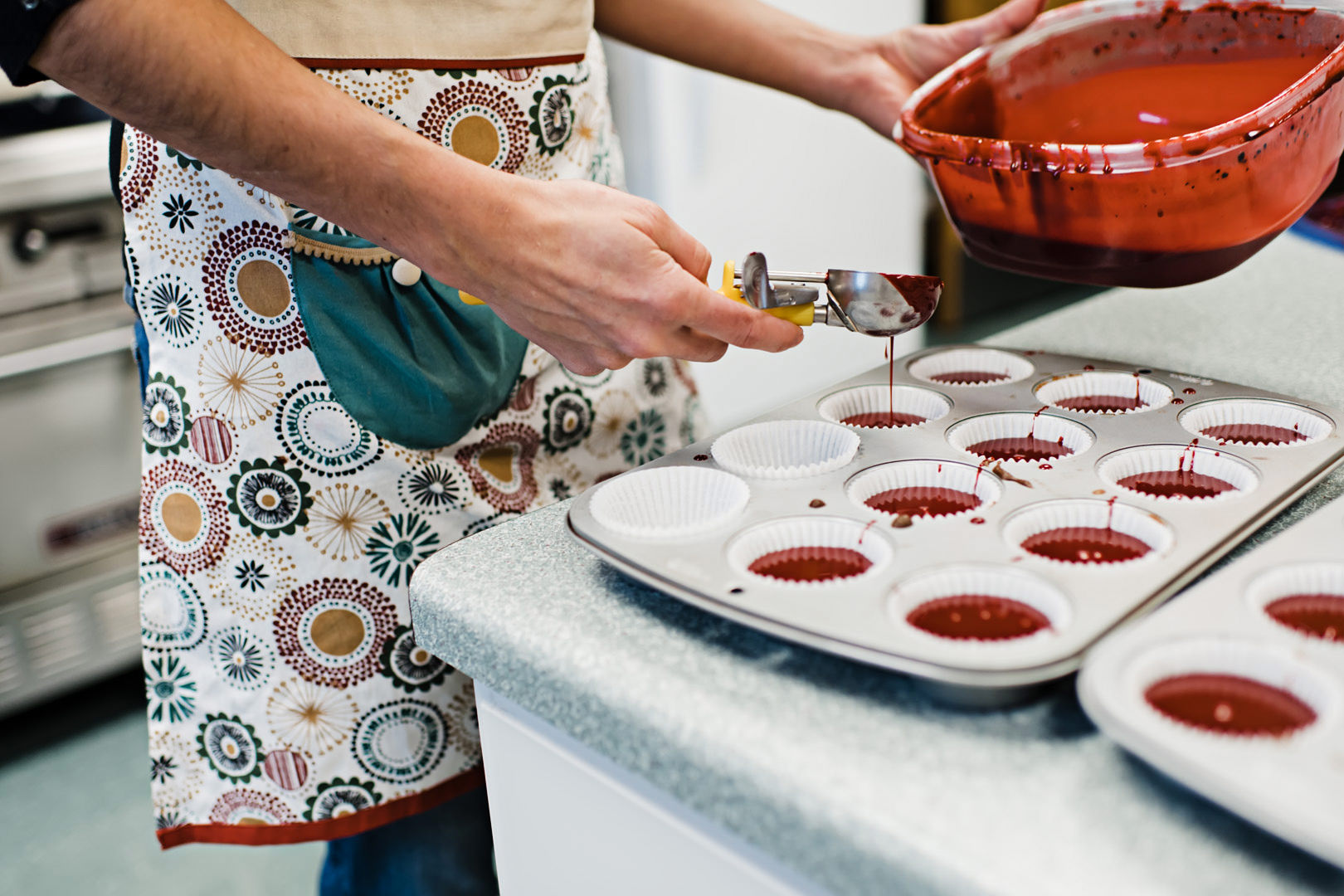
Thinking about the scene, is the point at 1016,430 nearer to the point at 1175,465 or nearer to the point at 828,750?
the point at 1175,465

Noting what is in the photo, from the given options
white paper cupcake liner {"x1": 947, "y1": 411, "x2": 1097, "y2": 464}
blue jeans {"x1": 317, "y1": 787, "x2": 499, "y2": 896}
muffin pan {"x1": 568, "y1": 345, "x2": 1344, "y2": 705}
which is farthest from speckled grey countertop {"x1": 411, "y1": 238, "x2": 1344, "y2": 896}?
blue jeans {"x1": 317, "y1": 787, "x2": 499, "y2": 896}

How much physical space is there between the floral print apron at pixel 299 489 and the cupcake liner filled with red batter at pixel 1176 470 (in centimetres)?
49

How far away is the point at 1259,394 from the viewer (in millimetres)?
801

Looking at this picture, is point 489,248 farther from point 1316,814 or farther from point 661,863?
point 1316,814

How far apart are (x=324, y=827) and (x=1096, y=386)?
0.77 meters

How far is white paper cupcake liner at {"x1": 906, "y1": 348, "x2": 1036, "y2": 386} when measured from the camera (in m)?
0.92

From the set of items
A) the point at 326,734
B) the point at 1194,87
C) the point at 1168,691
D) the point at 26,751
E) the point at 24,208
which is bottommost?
the point at 26,751

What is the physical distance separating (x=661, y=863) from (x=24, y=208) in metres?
1.53

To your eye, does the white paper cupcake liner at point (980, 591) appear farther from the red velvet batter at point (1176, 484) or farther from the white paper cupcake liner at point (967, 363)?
the white paper cupcake liner at point (967, 363)

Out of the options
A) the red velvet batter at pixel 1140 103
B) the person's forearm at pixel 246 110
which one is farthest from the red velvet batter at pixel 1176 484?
the person's forearm at pixel 246 110

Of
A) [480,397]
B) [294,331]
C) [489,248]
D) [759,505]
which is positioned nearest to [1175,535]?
[759,505]

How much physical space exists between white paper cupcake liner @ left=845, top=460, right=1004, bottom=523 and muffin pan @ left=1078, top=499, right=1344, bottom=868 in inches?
6.8

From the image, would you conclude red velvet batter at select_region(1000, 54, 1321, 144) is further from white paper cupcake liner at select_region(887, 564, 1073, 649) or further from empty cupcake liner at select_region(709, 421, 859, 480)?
white paper cupcake liner at select_region(887, 564, 1073, 649)

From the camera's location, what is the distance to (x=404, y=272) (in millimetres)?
838
